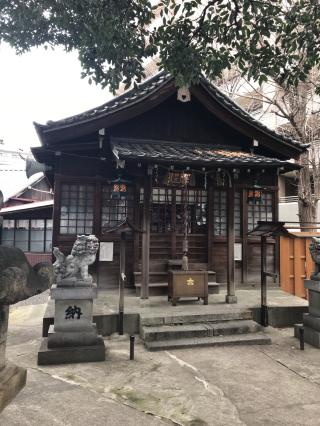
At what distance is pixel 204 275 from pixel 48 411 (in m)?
5.34

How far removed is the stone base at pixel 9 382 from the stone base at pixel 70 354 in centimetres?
402

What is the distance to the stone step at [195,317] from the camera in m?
7.75

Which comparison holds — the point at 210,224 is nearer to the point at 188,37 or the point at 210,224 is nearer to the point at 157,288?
the point at 157,288

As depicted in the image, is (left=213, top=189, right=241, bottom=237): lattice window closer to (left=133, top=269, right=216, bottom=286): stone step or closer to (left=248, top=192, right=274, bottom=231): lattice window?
(left=248, top=192, right=274, bottom=231): lattice window

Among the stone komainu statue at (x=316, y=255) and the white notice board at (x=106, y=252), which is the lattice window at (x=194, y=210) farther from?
the stone komainu statue at (x=316, y=255)

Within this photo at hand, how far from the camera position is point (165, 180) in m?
9.60

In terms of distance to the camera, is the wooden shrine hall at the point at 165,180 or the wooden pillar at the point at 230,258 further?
the wooden shrine hall at the point at 165,180

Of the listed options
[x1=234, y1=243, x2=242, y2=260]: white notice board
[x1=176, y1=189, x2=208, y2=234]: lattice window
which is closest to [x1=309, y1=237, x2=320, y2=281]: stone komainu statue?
[x1=234, y1=243, x2=242, y2=260]: white notice board

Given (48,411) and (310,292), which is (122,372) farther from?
(310,292)

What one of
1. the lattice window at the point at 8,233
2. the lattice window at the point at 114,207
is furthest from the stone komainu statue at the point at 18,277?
the lattice window at the point at 8,233

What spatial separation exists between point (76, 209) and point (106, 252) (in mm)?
1671

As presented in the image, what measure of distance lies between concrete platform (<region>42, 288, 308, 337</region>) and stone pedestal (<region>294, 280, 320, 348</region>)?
3.53 feet

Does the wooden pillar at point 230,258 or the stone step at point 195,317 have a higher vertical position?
the wooden pillar at point 230,258

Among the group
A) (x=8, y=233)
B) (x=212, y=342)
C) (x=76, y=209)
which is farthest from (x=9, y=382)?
(x=8, y=233)
